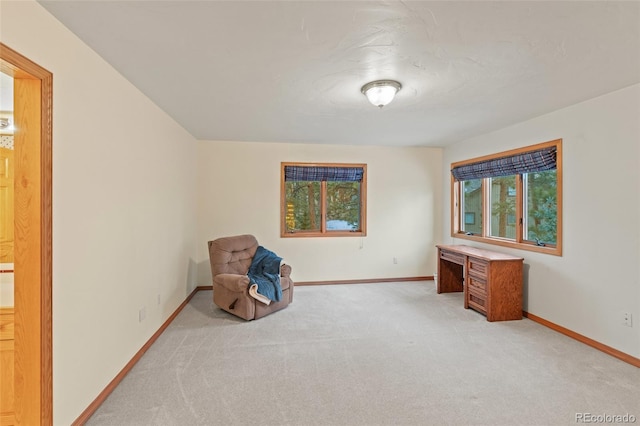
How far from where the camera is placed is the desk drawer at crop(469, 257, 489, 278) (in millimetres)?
3668

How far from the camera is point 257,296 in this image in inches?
139

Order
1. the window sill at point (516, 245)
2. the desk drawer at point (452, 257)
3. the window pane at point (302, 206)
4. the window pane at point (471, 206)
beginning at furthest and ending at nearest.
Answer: the window pane at point (302, 206) < the window pane at point (471, 206) < the desk drawer at point (452, 257) < the window sill at point (516, 245)

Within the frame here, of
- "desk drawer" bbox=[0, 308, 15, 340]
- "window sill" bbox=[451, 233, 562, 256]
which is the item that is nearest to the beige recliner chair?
"desk drawer" bbox=[0, 308, 15, 340]

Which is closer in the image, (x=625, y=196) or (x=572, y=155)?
(x=625, y=196)

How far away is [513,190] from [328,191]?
270cm

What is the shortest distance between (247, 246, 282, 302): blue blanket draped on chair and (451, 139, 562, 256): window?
301cm

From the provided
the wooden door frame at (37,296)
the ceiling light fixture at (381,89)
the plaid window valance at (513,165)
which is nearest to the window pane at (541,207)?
the plaid window valance at (513,165)

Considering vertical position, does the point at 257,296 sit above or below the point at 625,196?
below

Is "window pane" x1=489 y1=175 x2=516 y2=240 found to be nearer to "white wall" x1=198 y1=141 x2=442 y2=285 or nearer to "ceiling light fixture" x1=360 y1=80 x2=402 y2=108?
"white wall" x1=198 y1=141 x2=442 y2=285

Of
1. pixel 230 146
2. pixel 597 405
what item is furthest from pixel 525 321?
pixel 230 146

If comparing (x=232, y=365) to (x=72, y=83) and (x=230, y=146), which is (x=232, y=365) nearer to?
(x=72, y=83)

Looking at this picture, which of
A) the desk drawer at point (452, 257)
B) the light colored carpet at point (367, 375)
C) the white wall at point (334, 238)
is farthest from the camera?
the white wall at point (334, 238)

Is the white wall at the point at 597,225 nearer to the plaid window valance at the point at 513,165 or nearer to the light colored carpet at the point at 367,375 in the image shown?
the plaid window valance at the point at 513,165

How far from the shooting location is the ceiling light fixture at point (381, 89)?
2.49 m
